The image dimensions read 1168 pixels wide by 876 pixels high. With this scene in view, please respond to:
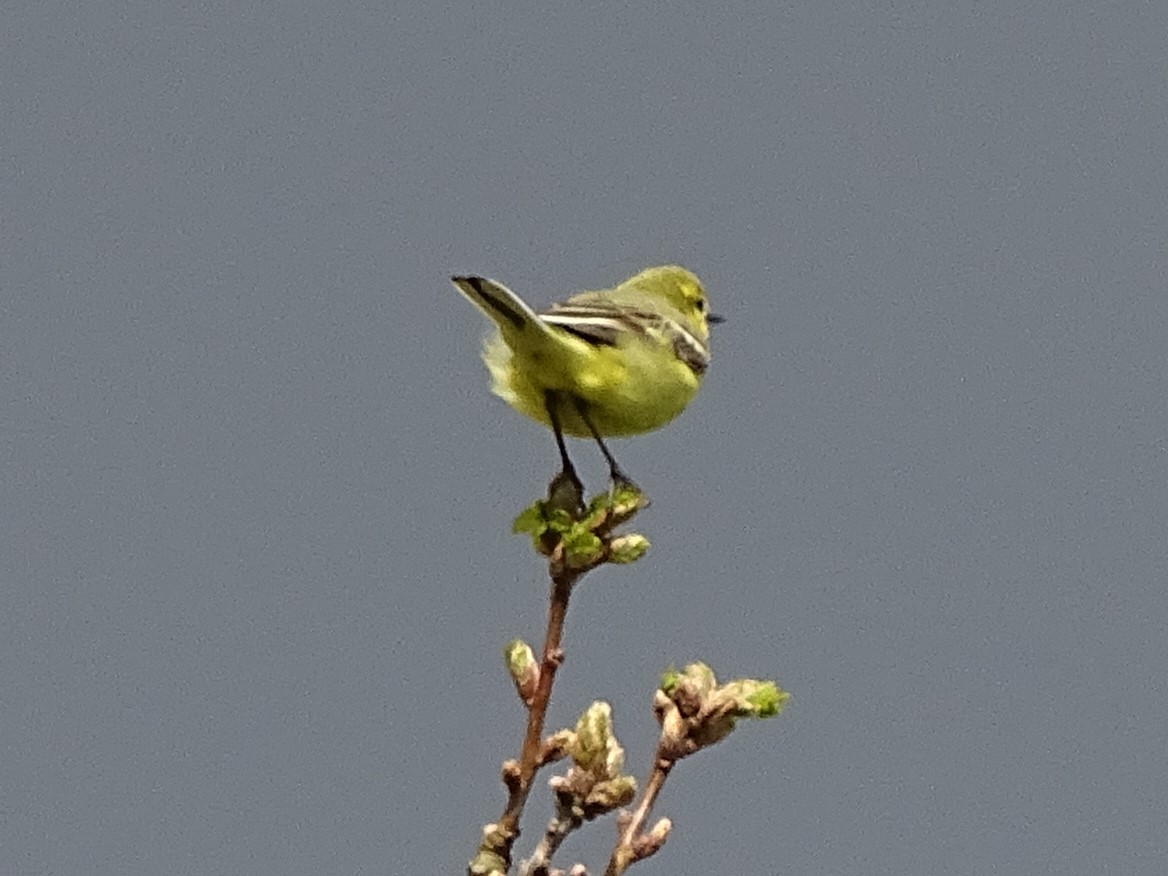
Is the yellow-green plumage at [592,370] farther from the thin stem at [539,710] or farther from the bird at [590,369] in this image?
the thin stem at [539,710]

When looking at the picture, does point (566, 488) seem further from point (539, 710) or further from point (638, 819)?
point (638, 819)

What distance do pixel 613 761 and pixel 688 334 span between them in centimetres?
96

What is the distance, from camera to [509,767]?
1631mm

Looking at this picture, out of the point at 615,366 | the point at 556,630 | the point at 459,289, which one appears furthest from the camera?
the point at 615,366

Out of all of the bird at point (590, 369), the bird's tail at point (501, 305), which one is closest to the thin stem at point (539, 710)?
the bird at point (590, 369)

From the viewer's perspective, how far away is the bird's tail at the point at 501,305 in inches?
70.6

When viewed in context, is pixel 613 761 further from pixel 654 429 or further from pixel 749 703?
pixel 654 429

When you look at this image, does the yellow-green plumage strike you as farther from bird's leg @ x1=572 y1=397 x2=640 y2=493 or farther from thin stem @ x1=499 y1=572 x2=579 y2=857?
thin stem @ x1=499 y1=572 x2=579 y2=857

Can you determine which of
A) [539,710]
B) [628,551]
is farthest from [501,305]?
[539,710]

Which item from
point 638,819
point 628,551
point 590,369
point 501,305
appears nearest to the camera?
point 638,819

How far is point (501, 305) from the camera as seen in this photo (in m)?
1.89

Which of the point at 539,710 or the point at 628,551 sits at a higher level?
the point at 628,551

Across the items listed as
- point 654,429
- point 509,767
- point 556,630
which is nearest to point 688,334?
point 654,429

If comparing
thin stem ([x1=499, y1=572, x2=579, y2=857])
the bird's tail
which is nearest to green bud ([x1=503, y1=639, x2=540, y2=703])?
thin stem ([x1=499, y1=572, x2=579, y2=857])
